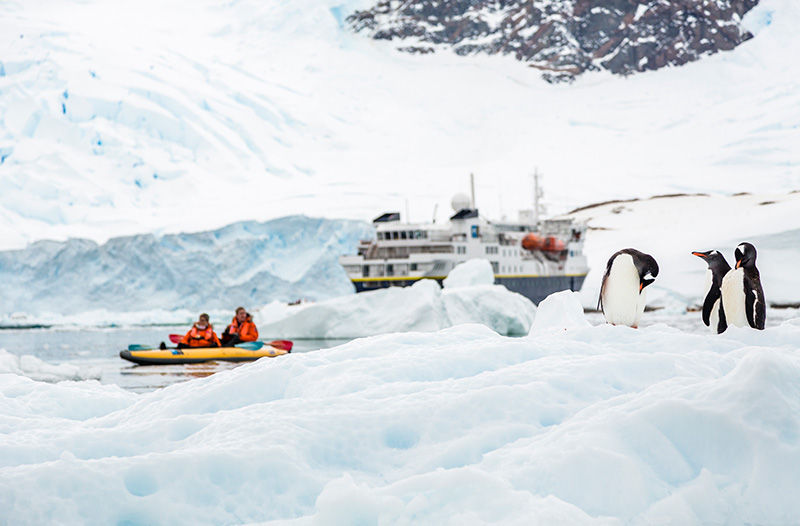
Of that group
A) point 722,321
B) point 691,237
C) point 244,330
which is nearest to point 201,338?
point 244,330

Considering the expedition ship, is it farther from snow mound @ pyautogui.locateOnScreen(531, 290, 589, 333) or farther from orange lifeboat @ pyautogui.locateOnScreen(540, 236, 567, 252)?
snow mound @ pyautogui.locateOnScreen(531, 290, 589, 333)

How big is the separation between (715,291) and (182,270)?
3068cm

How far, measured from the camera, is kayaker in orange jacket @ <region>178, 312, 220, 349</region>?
15406 mm

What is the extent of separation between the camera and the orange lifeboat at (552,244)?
132 ft

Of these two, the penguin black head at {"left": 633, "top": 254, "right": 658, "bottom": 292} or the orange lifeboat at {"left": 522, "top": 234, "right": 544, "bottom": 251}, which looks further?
the orange lifeboat at {"left": 522, "top": 234, "right": 544, "bottom": 251}

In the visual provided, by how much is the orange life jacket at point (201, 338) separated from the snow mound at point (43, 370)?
3027 mm

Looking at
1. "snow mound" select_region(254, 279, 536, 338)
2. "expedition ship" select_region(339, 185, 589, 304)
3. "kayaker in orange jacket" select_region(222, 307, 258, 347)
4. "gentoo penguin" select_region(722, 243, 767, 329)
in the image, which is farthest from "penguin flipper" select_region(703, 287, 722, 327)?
"expedition ship" select_region(339, 185, 589, 304)

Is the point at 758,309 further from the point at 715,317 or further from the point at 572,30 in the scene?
the point at 572,30

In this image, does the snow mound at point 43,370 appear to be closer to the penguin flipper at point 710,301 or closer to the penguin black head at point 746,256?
the penguin flipper at point 710,301

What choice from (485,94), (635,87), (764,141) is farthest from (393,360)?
(635,87)

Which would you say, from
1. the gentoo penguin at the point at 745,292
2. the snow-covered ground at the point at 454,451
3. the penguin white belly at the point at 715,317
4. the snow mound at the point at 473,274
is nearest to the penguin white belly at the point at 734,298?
the gentoo penguin at the point at 745,292

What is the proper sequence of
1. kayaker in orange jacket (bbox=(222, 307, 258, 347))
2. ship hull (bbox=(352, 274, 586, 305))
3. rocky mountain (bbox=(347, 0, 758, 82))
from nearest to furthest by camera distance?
kayaker in orange jacket (bbox=(222, 307, 258, 347))
ship hull (bbox=(352, 274, 586, 305))
rocky mountain (bbox=(347, 0, 758, 82))

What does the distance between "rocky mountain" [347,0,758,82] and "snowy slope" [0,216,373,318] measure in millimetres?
57220

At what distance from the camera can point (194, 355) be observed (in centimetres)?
1536
